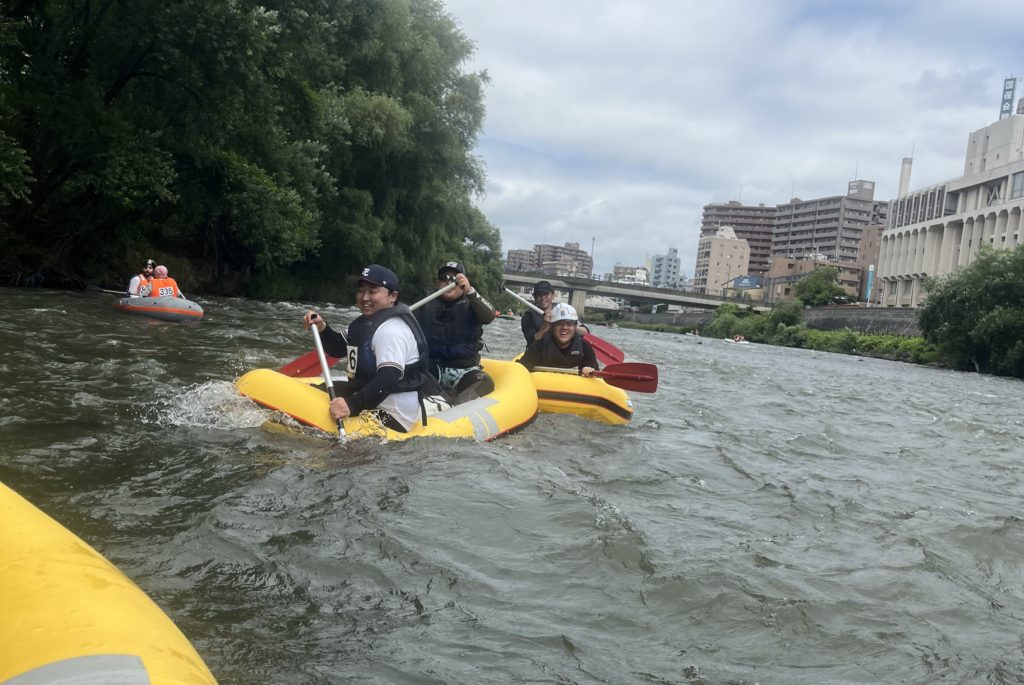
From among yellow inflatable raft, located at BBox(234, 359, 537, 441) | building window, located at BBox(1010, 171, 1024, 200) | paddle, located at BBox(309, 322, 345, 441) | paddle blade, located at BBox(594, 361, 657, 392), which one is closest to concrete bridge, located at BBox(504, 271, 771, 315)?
building window, located at BBox(1010, 171, 1024, 200)

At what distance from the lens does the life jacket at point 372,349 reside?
5.90 metres

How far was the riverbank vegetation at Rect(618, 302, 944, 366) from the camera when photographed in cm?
4319

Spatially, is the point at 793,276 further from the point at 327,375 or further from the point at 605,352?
the point at 327,375

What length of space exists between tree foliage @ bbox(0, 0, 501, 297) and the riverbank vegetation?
2736 cm

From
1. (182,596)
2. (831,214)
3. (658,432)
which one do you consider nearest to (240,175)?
(658,432)

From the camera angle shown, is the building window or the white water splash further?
the building window

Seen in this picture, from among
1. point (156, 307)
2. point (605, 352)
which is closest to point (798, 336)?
point (605, 352)

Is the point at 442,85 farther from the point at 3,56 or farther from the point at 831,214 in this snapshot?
the point at 831,214

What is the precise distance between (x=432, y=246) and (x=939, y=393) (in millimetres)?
15334

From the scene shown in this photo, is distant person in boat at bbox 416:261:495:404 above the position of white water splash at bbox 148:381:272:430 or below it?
above

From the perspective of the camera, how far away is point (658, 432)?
8.88 m

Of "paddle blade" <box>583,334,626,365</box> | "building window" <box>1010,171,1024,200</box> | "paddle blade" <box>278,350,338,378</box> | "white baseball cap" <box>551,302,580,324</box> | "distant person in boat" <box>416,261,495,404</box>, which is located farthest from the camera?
"building window" <box>1010,171,1024,200</box>

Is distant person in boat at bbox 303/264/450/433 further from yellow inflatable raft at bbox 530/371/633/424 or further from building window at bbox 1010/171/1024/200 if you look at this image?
building window at bbox 1010/171/1024/200

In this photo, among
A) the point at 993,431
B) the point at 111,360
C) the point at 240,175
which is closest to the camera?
the point at 111,360
